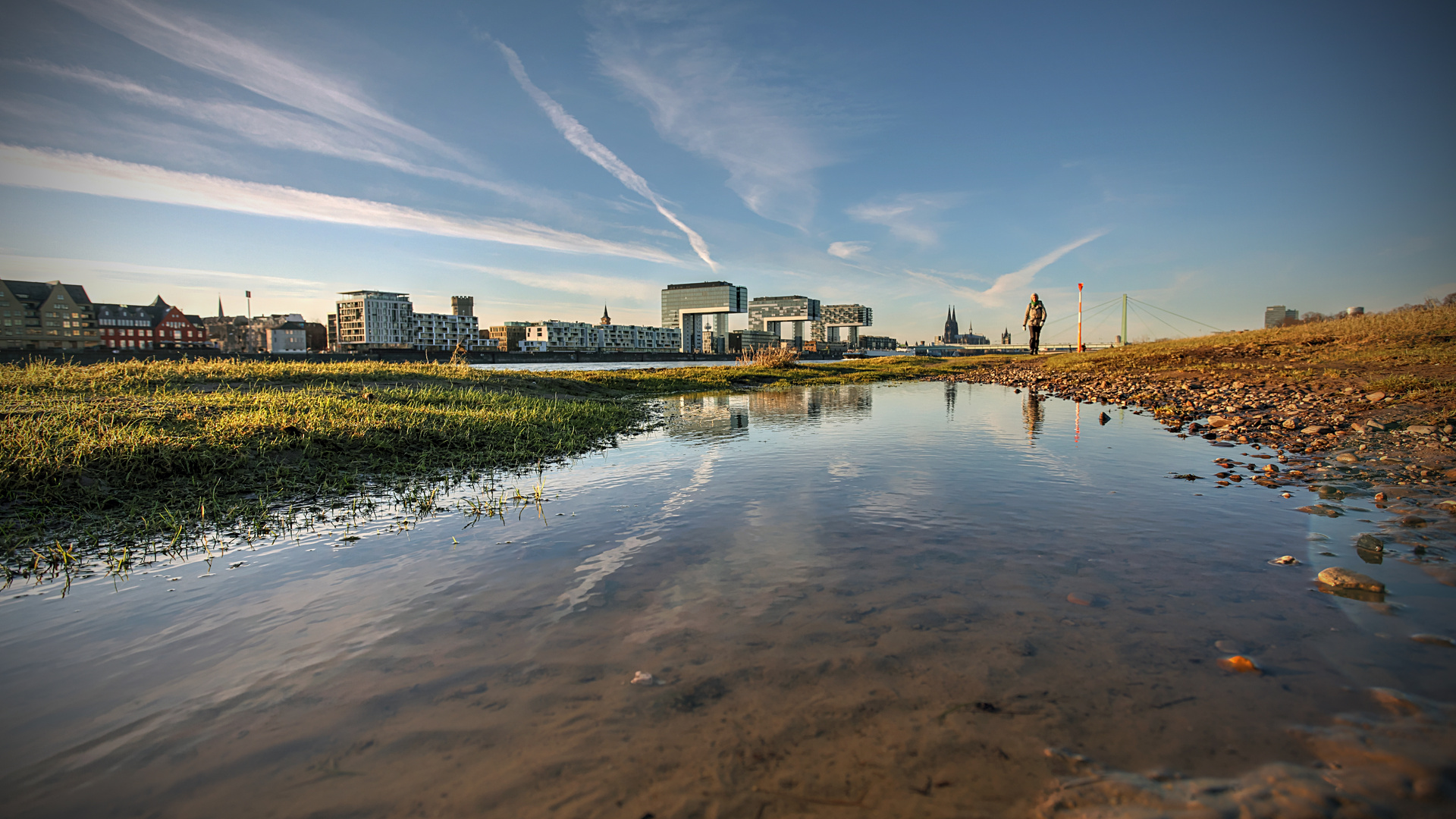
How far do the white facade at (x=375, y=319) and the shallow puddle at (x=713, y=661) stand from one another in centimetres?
21117

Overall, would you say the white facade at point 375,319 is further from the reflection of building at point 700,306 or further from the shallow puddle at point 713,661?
the shallow puddle at point 713,661

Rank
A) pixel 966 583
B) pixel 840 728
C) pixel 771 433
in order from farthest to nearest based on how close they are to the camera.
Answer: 1. pixel 771 433
2. pixel 966 583
3. pixel 840 728

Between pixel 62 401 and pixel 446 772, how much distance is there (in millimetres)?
14318

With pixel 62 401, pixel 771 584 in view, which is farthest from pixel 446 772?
pixel 62 401

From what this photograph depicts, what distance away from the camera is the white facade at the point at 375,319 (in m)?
188

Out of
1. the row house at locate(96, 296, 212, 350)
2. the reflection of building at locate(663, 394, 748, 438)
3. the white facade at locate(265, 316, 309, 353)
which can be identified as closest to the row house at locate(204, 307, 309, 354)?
the white facade at locate(265, 316, 309, 353)

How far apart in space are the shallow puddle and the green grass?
5.46 feet

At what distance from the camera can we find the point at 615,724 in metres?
3.19

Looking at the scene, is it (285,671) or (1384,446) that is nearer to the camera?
(285,671)

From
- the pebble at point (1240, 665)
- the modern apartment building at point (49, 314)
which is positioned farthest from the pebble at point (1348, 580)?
the modern apartment building at point (49, 314)

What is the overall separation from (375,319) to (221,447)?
211986 millimetres

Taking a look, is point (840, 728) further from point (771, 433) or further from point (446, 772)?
point (771, 433)

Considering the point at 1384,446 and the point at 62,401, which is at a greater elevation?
the point at 62,401

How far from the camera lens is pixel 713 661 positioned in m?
3.80
